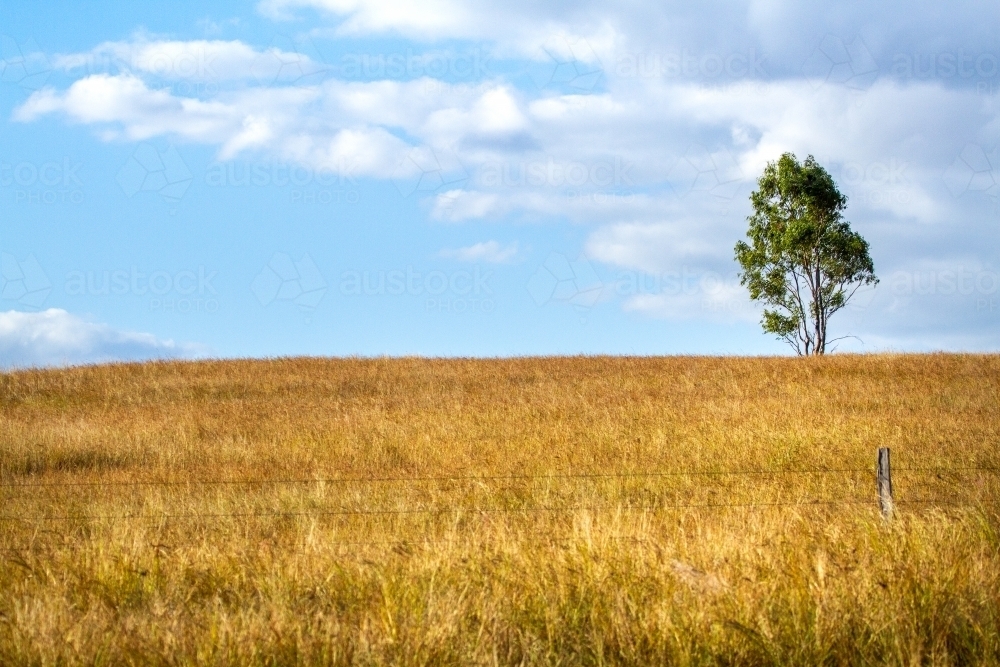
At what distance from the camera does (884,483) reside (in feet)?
27.1

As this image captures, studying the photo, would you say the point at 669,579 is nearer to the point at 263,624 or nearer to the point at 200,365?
the point at 263,624

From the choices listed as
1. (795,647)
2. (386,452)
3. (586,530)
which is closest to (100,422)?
(386,452)

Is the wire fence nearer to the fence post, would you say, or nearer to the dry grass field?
the dry grass field

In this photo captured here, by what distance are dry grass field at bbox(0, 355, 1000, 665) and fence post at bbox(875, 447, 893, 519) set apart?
0.17 metres

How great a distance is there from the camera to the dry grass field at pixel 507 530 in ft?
17.1

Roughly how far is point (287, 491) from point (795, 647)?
7.51 meters

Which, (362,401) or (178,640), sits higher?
(362,401)

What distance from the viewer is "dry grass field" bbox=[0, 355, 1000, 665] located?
521 centimetres

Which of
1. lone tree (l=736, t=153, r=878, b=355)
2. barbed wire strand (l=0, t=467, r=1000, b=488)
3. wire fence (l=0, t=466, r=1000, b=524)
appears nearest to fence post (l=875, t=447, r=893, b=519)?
wire fence (l=0, t=466, r=1000, b=524)

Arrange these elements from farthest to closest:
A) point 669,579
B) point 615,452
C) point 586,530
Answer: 1. point 615,452
2. point 586,530
3. point 669,579

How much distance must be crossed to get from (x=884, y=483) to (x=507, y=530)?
11.8 feet

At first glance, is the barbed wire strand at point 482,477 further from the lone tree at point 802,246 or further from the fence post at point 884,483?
the lone tree at point 802,246

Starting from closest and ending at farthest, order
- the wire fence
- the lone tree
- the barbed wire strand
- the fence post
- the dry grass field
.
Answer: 1. the dry grass field
2. the fence post
3. the wire fence
4. the barbed wire strand
5. the lone tree

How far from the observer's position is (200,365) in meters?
30.1
